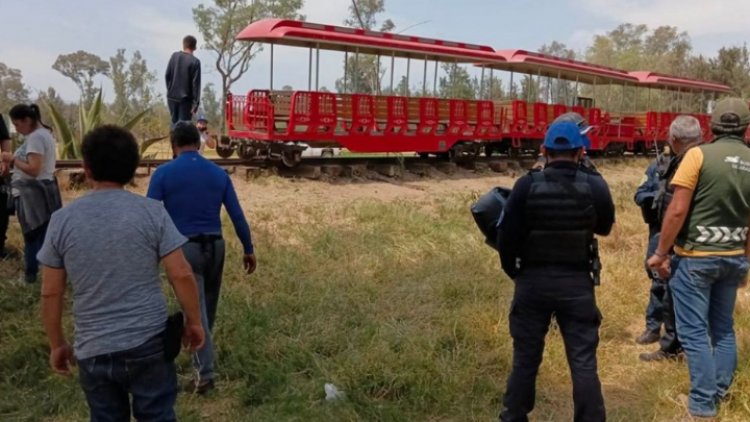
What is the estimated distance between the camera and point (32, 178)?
18.2 feet

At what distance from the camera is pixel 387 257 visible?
683cm

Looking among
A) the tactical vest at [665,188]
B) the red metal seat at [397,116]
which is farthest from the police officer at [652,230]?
the red metal seat at [397,116]

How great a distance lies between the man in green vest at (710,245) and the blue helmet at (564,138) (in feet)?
2.64

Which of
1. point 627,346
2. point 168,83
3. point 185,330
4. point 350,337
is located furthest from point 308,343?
point 168,83

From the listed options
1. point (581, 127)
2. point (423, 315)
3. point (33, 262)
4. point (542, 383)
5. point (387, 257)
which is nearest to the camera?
point (581, 127)

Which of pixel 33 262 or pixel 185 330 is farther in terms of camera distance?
pixel 33 262

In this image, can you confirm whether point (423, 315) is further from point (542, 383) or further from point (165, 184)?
point (165, 184)

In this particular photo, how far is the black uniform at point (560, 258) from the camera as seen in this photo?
3.01 meters

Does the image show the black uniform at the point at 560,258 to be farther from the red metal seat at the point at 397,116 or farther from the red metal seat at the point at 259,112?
the red metal seat at the point at 397,116

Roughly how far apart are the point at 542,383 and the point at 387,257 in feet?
9.68

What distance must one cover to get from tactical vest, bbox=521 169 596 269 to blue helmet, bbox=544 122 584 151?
0.12 m

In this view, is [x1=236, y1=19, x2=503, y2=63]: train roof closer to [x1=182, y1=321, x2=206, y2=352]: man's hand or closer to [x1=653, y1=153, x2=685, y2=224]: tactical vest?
[x1=653, y1=153, x2=685, y2=224]: tactical vest

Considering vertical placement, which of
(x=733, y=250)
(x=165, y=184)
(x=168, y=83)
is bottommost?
(x=733, y=250)

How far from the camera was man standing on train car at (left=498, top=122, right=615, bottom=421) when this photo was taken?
301cm
